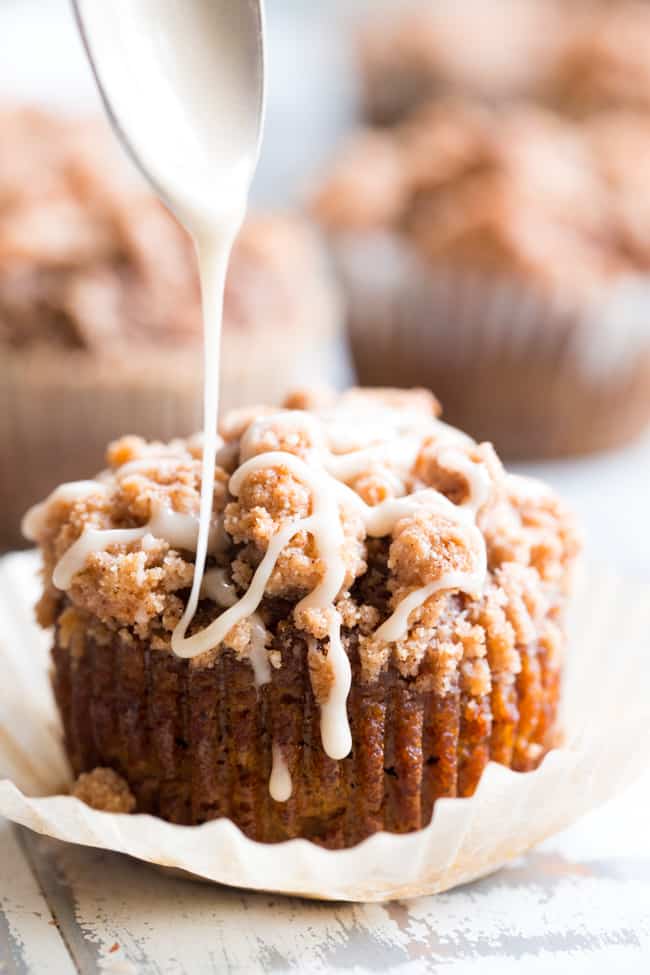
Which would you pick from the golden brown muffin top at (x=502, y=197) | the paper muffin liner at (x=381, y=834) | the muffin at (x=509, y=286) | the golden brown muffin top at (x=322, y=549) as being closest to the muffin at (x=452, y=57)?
the golden brown muffin top at (x=502, y=197)

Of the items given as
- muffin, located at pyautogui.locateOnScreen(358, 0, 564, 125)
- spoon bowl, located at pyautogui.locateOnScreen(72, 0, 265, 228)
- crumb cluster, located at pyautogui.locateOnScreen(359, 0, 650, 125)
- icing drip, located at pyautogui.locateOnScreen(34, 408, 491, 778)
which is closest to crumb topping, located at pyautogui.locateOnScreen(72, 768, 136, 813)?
icing drip, located at pyautogui.locateOnScreen(34, 408, 491, 778)

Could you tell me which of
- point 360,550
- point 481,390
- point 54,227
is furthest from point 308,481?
point 481,390

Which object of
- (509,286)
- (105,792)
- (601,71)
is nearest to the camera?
(105,792)

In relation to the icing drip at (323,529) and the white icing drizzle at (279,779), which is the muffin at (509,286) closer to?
the icing drip at (323,529)

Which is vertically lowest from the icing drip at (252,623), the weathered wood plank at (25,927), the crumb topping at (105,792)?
the weathered wood plank at (25,927)

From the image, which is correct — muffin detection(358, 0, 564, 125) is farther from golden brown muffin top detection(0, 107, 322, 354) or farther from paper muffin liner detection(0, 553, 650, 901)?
paper muffin liner detection(0, 553, 650, 901)

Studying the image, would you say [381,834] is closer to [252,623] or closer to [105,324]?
[252,623]

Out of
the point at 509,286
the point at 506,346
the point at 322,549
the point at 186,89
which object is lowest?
the point at 506,346

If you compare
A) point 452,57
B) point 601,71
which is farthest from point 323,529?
point 452,57
